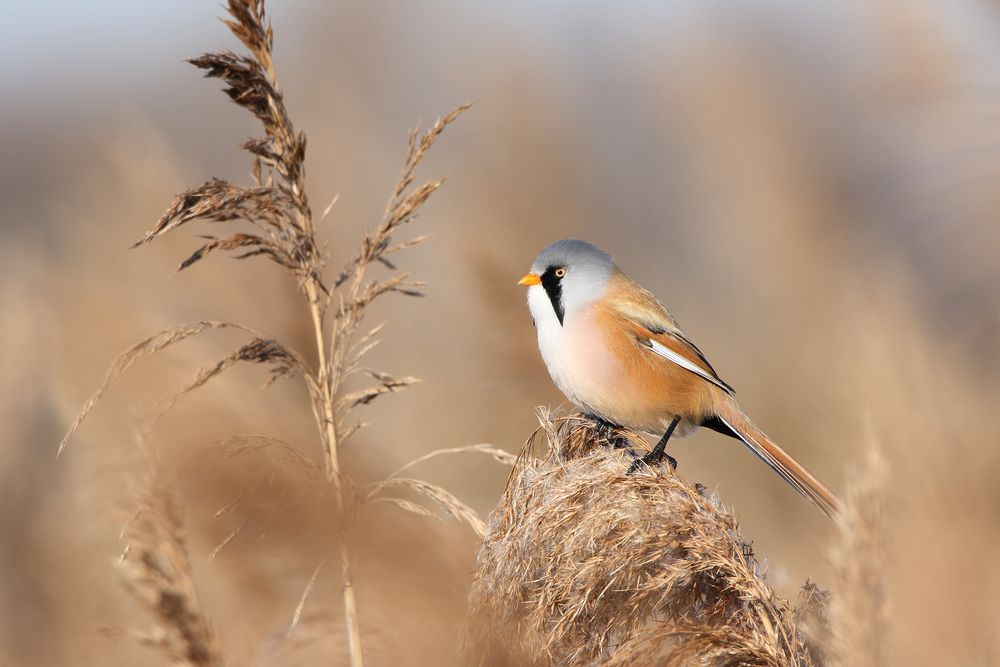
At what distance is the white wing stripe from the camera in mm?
3666

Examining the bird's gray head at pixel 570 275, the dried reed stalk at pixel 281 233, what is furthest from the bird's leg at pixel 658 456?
the bird's gray head at pixel 570 275

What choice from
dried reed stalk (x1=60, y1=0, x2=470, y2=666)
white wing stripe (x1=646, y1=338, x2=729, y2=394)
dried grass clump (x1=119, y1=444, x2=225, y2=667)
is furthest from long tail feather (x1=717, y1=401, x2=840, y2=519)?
dried grass clump (x1=119, y1=444, x2=225, y2=667)

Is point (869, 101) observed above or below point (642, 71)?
below

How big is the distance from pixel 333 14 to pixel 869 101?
561 centimetres

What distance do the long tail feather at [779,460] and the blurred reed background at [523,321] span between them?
0.12 meters

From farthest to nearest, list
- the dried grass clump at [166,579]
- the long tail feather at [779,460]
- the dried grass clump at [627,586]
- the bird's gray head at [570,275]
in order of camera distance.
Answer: the bird's gray head at [570,275], the long tail feather at [779,460], the dried grass clump at [627,586], the dried grass clump at [166,579]

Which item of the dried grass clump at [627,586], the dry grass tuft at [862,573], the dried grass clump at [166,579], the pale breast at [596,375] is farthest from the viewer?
the pale breast at [596,375]

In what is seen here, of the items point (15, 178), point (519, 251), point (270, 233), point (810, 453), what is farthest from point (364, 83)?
point (15, 178)

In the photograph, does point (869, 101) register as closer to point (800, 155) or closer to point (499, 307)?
point (800, 155)

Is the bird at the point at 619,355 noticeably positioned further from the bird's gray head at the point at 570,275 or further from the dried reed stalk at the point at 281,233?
the dried reed stalk at the point at 281,233

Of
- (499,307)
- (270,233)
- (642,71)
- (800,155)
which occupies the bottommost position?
(270,233)

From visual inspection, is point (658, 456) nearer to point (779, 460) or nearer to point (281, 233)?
point (779, 460)

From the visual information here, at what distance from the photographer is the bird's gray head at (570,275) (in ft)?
12.0

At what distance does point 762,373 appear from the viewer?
4.91 m
